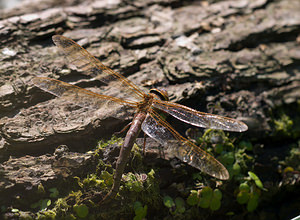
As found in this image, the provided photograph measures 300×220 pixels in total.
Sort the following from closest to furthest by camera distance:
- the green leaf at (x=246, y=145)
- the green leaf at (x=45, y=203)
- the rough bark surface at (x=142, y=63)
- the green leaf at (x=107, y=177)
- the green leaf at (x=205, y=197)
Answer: the green leaf at (x=45, y=203) → the green leaf at (x=107, y=177) → the rough bark surface at (x=142, y=63) → the green leaf at (x=205, y=197) → the green leaf at (x=246, y=145)

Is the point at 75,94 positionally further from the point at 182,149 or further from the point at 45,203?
the point at 182,149

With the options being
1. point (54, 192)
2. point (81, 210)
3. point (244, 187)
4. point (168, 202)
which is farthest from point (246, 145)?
point (54, 192)

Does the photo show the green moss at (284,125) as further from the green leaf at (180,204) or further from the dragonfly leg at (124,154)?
the dragonfly leg at (124,154)

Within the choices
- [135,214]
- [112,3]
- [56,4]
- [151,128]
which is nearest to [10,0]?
[56,4]

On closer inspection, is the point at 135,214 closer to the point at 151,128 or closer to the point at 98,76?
the point at 151,128

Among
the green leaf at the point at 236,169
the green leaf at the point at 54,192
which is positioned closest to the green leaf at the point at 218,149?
the green leaf at the point at 236,169
